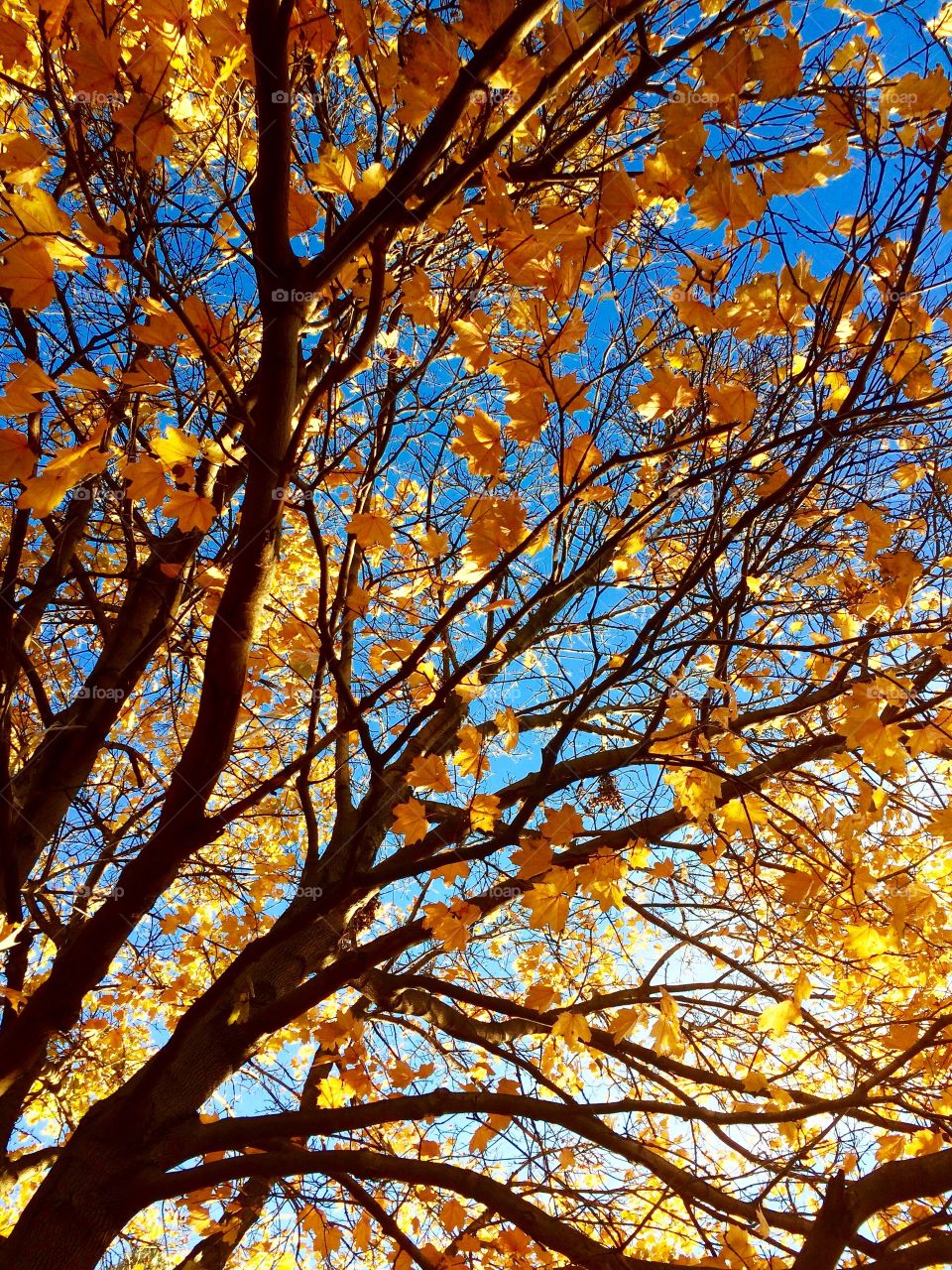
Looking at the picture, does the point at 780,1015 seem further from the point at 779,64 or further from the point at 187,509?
the point at 779,64

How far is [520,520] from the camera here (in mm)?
1706

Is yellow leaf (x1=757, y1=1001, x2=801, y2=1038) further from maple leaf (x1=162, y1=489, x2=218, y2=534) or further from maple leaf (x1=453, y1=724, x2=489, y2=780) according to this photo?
maple leaf (x1=162, y1=489, x2=218, y2=534)

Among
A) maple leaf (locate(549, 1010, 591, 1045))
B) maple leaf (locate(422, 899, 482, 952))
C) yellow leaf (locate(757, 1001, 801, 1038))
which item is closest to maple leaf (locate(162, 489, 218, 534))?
maple leaf (locate(422, 899, 482, 952))

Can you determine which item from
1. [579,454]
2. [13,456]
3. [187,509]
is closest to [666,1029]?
[579,454]

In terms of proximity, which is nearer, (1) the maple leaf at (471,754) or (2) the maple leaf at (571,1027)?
(1) the maple leaf at (471,754)

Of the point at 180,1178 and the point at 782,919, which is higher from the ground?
the point at 782,919

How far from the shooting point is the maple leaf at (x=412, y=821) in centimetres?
233

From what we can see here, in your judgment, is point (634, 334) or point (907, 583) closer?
point (907, 583)

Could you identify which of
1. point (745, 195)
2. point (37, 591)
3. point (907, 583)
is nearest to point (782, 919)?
point (907, 583)

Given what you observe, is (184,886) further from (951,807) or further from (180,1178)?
(951,807)

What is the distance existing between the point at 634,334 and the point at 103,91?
181 centimetres

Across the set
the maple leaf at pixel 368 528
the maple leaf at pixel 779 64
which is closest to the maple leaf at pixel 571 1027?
the maple leaf at pixel 368 528

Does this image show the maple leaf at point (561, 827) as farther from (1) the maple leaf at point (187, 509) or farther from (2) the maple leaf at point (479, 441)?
(1) the maple leaf at point (187, 509)

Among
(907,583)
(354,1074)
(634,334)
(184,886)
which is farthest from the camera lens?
Result: (184,886)
